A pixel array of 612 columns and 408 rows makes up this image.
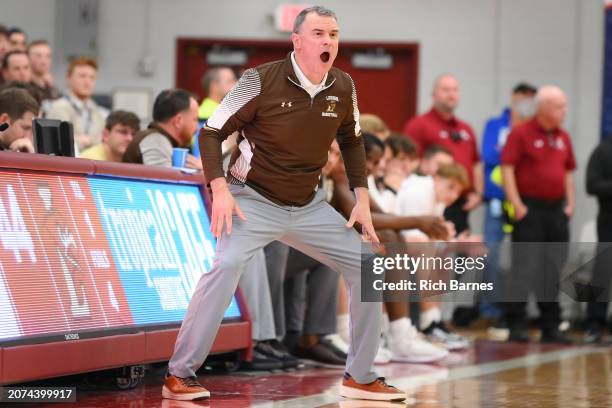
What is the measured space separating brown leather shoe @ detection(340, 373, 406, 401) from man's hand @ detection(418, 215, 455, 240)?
0.92 meters

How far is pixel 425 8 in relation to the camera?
12922mm

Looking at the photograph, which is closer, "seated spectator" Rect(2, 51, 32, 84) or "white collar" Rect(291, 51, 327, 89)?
"white collar" Rect(291, 51, 327, 89)

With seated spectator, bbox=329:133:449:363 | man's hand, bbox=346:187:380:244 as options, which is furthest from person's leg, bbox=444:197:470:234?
man's hand, bbox=346:187:380:244

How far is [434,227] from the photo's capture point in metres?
6.28

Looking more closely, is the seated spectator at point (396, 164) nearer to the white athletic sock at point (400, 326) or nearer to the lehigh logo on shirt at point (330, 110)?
the white athletic sock at point (400, 326)

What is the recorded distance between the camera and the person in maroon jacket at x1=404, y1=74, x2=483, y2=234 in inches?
436

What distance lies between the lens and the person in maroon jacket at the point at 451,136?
11.1 meters

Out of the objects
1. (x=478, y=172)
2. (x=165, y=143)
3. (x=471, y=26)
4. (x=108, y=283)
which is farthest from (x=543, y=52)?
(x=108, y=283)

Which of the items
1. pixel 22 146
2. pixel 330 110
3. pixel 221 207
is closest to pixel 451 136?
pixel 22 146

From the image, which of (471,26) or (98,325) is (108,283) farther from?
(471,26)

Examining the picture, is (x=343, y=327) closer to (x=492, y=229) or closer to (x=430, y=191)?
(x=430, y=191)

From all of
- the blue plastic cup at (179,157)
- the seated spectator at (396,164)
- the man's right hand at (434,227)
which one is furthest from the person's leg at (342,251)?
the seated spectator at (396,164)

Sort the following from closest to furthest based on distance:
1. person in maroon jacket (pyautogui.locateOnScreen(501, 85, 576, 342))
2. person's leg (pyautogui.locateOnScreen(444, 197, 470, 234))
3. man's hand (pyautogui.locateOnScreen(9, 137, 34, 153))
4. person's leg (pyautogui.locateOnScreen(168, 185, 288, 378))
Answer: person's leg (pyautogui.locateOnScreen(168, 185, 288, 378))
man's hand (pyautogui.locateOnScreen(9, 137, 34, 153))
person in maroon jacket (pyautogui.locateOnScreen(501, 85, 576, 342))
person's leg (pyautogui.locateOnScreen(444, 197, 470, 234))

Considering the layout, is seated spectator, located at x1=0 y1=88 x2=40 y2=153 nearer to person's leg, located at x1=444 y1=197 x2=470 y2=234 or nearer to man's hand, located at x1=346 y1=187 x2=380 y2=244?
man's hand, located at x1=346 y1=187 x2=380 y2=244
